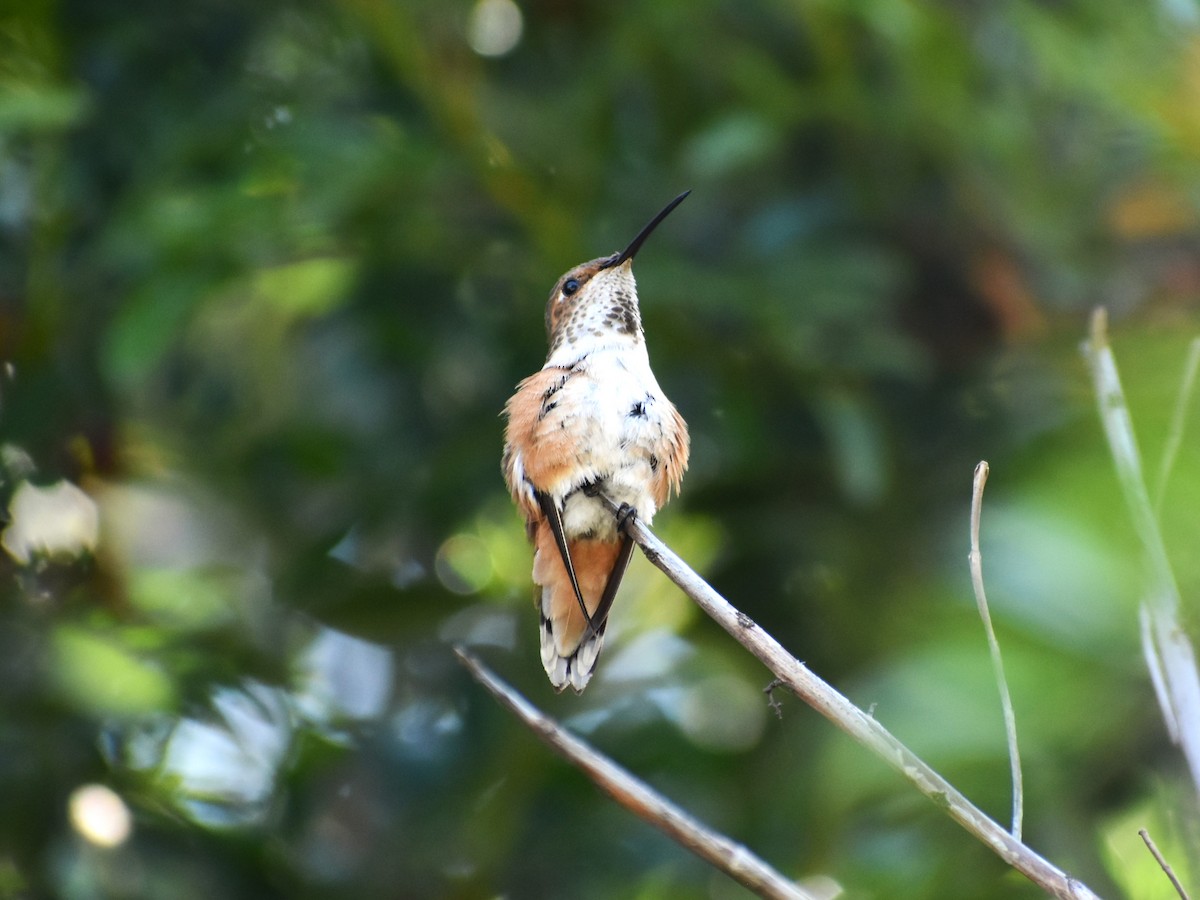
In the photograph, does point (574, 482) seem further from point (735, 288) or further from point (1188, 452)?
point (735, 288)

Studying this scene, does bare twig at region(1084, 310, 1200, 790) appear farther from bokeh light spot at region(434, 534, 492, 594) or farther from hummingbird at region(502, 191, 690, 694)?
bokeh light spot at region(434, 534, 492, 594)

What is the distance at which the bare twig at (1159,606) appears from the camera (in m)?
Answer: 1.54

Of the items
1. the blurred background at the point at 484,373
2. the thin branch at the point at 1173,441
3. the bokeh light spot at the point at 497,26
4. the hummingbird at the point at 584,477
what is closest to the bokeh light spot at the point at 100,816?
the blurred background at the point at 484,373

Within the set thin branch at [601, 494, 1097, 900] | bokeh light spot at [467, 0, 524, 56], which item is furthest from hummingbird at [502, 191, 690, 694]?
bokeh light spot at [467, 0, 524, 56]

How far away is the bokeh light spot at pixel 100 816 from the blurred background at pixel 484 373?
0.04ft

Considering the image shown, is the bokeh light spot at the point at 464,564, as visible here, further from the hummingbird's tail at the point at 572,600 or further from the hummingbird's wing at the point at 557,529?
the hummingbird's wing at the point at 557,529

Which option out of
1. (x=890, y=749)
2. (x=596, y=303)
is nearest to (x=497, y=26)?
(x=596, y=303)

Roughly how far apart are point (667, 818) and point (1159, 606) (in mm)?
693

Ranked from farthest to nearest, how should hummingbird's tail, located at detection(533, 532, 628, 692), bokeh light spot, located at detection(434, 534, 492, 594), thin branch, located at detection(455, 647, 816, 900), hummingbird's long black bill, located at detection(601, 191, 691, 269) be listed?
1. bokeh light spot, located at detection(434, 534, 492, 594)
2. hummingbird's long black bill, located at detection(601, 191, 691, 269)
3. hummingbird's tail, located at detection(533, 532, 628, 692)
4. thin branch, located at detection(455, 647, 816, 900)

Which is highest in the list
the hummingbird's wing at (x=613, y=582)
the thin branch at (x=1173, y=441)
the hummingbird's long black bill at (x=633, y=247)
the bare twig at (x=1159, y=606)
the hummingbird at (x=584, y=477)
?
the hummingbird's long black bill at (x=633, y=247)

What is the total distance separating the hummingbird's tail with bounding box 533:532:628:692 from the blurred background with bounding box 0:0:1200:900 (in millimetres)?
823

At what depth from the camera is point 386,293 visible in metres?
3.41

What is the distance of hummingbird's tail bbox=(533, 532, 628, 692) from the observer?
6.77 ft

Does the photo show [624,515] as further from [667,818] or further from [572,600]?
[667,818]
